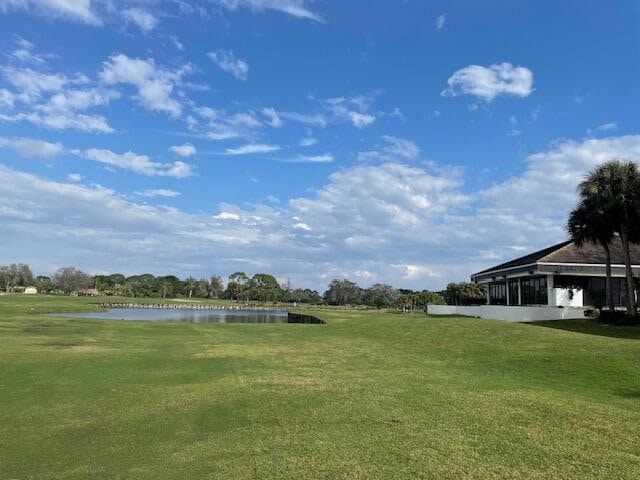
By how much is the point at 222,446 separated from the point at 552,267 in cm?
4005

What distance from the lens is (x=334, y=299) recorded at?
13912 centimetres

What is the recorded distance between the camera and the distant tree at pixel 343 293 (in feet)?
445

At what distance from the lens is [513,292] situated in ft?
170

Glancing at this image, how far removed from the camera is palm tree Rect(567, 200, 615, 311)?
1267 inches

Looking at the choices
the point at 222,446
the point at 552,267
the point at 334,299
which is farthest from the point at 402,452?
the point at 334,299

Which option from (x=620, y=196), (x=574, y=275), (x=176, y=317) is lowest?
(x=176, y=317)

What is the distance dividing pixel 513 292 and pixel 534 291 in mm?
5161

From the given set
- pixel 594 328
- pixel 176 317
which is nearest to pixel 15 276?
pixel 176 317

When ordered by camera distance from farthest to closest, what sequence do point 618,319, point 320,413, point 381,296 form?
point 381,296, point 618,319, point 320,413

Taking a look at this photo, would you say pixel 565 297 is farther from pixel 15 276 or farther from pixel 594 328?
pixel 15 276

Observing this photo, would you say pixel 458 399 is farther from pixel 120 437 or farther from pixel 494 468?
pixel 120 437

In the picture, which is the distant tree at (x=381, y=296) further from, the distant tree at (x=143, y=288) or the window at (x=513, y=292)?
the distant tree at (x=143, y=288)

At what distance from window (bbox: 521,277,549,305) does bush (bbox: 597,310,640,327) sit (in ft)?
39.8

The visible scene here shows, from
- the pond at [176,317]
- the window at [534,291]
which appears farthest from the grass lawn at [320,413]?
the pond at [176,317]
